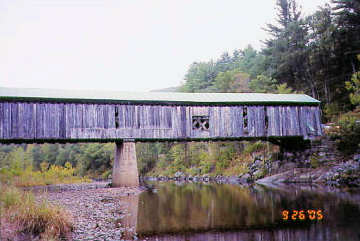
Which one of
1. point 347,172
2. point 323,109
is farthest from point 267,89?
point 347,172

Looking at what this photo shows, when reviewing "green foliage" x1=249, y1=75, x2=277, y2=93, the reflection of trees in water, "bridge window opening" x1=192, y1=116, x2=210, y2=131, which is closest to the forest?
"green foliage" x1=249, y1=75, x2=277, y2=93

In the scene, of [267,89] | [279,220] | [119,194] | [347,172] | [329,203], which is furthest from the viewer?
[267,89]

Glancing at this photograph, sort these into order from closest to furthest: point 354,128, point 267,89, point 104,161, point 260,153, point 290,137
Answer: point 354,128 → point 290,137 → point 260,153 → point 267,89 → point 104,161

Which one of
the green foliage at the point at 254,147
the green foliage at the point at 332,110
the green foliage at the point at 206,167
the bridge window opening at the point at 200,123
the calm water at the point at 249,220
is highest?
the green foliage at the point at 332,110

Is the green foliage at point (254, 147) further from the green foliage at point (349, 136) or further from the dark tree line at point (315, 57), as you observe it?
the green foliage at point (349, 136)

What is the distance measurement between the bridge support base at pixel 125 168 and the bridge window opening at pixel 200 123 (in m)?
3.92

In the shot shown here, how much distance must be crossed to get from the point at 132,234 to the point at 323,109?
26519mm

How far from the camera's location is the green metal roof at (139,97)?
1766cm

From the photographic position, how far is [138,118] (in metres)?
19.2

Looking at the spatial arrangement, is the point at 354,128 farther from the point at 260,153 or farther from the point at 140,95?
the point at 140,95

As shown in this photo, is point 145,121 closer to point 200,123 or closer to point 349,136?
point 200,123

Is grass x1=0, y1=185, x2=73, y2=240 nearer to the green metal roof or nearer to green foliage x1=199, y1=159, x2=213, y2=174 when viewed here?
the green metal roof

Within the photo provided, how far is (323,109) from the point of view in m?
29.8

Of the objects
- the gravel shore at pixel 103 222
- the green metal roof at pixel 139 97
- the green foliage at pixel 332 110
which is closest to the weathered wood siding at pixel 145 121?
the green metal roof at pixel 139 97
